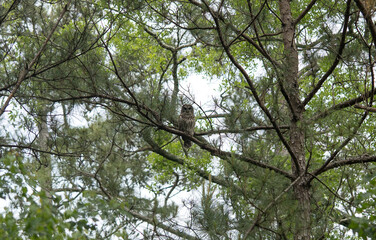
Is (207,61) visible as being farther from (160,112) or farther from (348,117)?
(348,117)

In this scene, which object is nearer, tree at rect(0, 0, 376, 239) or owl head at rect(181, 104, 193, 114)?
tree at rect(0, 0, 376, 239)

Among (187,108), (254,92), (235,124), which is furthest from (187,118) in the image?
(254,92)

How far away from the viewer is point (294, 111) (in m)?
5.83

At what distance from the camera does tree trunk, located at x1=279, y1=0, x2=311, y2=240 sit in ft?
17.2

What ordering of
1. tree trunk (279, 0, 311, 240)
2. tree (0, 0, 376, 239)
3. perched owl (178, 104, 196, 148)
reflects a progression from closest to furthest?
tree (0, 0, 376, 239) < tree trunk (279, 0, 311, 240) < perched owl (178, 104, 196, 148)

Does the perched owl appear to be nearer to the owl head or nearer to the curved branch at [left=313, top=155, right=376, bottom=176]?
the owl head

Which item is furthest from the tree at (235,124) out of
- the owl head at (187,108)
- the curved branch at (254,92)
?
the owl head at (187,108)

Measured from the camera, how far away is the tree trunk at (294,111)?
5.25 metres

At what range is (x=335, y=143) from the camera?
5031 mm

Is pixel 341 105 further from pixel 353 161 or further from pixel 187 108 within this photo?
pixel 187 108

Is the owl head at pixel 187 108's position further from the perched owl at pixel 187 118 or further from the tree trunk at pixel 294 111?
the tree trunk at pixel 294 111

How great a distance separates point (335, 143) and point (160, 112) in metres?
2.19

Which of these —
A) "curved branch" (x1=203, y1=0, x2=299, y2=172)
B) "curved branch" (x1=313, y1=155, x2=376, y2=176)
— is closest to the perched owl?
"curved branch" (x1=203, y1=0, x2=299, y2=172)

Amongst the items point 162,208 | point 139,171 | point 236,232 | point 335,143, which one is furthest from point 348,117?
point 139,171
